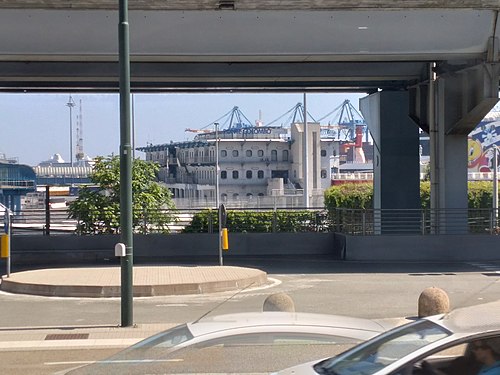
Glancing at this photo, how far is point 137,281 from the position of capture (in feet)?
62.4

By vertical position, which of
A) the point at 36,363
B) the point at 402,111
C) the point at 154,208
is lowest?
the point at 36,363

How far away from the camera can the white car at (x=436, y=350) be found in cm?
506

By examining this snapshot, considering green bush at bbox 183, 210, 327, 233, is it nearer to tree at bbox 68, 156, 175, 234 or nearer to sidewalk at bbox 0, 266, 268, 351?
tree at bbox 68, 156, 175, 234

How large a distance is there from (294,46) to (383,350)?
61.7ft

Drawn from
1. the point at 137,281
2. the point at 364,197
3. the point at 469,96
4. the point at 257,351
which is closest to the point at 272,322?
the point at 257,351

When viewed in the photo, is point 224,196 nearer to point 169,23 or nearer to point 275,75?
point 275,75

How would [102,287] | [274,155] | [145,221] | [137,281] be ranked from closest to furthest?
[102,287], [137,281], [145,221], [274,155]

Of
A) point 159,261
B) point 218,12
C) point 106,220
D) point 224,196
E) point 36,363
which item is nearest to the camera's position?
point 36,363

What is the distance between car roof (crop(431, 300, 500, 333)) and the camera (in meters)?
5.22

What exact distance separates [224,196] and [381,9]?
119 feet

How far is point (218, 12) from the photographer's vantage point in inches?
892

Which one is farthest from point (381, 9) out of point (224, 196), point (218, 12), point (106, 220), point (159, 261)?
point (224, 196)

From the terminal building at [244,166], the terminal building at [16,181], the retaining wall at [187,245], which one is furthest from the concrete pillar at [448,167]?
the terminal building at [244,166]

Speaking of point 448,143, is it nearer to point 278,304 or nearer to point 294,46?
point 294,46
